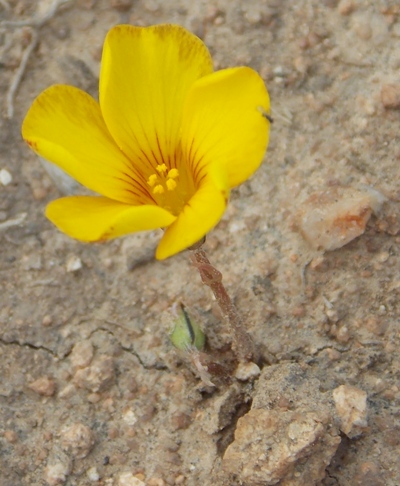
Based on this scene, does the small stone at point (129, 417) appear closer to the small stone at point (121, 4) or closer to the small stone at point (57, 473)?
the small stone at point (57, 473)

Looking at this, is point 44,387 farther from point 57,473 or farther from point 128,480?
point 128,480

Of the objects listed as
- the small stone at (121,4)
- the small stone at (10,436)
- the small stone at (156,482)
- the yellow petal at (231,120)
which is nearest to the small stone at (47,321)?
the small stone at (10,436)

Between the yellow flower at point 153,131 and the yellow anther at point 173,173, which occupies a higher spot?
the yellow flower at point 153,131

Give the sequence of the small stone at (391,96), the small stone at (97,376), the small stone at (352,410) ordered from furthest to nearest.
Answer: the small stone at (391,96), the small stone at (97,376), the small stone at (352,410)

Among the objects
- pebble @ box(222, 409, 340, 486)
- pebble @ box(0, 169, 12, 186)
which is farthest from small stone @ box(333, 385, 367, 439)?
pebble @ box(0, 169, 12, 186)

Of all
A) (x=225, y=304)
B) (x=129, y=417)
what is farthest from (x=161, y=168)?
(x=129, y=417)

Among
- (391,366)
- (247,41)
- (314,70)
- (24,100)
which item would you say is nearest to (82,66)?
(24,100)

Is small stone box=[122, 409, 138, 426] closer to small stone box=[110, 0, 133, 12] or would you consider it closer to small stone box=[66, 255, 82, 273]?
small stone box=[66, 255, 82, 273]

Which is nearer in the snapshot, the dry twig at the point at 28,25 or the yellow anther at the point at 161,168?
the yellow anther at the point at 161,168
